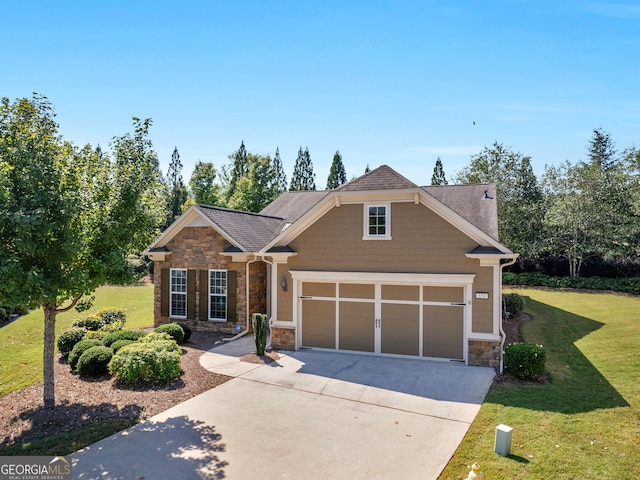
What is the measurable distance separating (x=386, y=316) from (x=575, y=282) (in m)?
20.5

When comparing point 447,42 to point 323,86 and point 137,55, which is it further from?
point 137,55

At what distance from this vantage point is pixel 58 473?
6020 mm

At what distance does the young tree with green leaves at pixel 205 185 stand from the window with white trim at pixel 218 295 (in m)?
29.7

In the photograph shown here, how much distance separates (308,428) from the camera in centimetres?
756

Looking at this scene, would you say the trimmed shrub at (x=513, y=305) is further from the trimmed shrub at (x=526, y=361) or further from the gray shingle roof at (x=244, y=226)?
the gray shingle roof at (x=244, y=226)

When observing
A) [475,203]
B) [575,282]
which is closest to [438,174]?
[575,282]

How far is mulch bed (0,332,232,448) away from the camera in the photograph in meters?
7.87

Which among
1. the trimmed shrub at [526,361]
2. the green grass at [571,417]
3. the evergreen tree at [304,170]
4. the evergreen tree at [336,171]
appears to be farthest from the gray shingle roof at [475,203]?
the evergreen tree at [304,170]

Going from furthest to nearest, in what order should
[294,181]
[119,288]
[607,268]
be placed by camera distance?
[294,181] → [119,288] → [607,268]

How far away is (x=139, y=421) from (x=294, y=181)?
54.5 m

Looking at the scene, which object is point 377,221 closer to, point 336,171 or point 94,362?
point 94,362

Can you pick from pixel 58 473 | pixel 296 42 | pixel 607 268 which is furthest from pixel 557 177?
pixel 58 473

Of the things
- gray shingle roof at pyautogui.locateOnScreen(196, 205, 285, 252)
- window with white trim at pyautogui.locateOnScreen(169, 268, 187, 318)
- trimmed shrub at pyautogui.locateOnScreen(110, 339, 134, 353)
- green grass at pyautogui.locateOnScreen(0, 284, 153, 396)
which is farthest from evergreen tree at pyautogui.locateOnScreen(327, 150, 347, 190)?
trimmed shrub at pyautogui.locateOnScreen(110, 339, 134, 353)

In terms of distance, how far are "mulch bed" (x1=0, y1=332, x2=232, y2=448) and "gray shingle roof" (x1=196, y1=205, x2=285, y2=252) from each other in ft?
19.1
